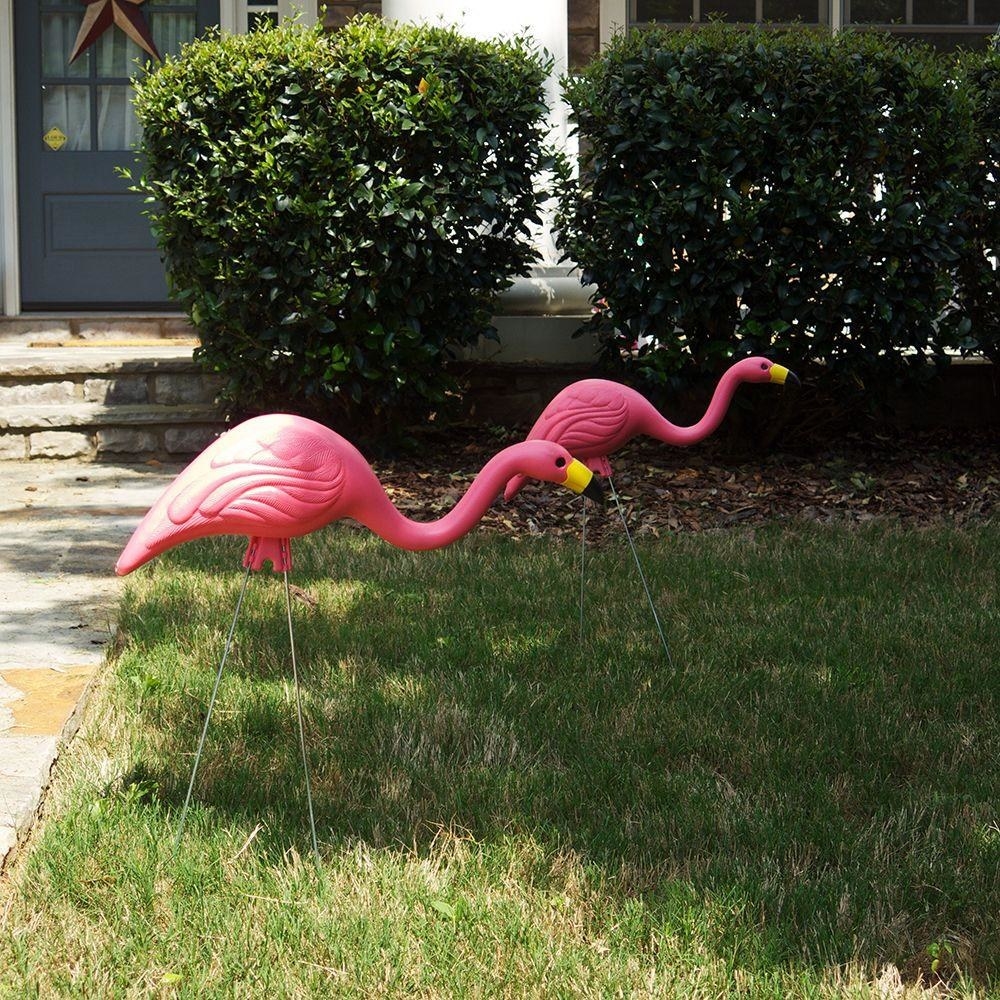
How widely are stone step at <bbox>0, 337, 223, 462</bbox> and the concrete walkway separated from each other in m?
0.15

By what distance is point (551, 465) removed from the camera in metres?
3.23

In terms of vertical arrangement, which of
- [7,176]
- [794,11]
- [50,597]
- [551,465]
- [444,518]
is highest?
[794,11]

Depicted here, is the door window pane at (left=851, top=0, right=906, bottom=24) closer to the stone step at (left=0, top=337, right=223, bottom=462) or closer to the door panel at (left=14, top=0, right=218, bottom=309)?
the door panel at (left=14, top=0, right=218, bottom=309)

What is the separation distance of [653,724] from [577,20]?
22.3 ft

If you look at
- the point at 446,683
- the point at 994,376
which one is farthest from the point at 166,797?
the point at 994,376

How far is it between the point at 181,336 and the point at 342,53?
120 inches

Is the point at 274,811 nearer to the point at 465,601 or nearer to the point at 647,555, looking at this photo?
the point at 465,601

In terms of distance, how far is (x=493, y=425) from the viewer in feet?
25.8

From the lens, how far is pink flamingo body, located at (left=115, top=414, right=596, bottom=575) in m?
2.92

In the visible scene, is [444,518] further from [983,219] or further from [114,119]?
[114,119]

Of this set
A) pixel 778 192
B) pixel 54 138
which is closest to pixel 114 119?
pixel 54 138

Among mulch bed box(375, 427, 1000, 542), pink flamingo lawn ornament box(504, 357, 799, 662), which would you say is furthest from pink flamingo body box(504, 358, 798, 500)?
mulch bed box(375, 427, 1000, 542)

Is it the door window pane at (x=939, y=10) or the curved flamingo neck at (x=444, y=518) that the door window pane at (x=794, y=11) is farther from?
the curved flamingo neck at (x=444, y=518)

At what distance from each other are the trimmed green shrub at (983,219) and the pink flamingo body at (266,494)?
186 inches
